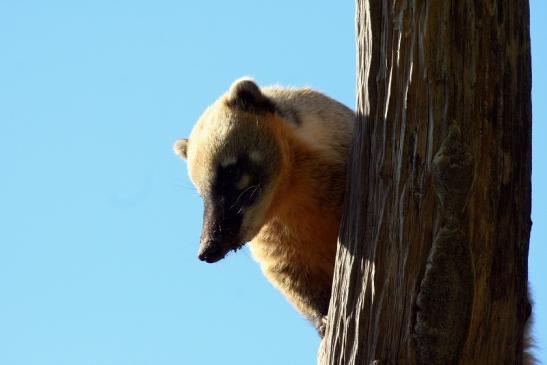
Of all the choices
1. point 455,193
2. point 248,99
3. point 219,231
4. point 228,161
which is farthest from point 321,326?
point 455,193

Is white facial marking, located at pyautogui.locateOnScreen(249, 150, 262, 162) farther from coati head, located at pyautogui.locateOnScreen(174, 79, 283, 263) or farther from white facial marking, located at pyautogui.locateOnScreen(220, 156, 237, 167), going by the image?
white facial marking, located at pyautogui.locateOnScreen(220, 156, 237, 167)

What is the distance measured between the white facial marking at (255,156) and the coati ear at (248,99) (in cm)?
43

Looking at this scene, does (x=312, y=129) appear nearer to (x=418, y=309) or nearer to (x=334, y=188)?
(x=334, y=188)

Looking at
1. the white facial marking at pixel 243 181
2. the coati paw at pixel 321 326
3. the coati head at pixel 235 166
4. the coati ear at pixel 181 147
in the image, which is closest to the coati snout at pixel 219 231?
the coati head at pixel 235 166

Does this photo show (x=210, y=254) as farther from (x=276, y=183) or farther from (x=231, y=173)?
(x=276, y=183)

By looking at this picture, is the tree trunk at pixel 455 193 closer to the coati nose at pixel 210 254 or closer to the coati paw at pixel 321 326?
the coati nose at pixel 210 254

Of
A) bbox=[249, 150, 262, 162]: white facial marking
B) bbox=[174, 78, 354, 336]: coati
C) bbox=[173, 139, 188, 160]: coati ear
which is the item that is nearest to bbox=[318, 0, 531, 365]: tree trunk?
bbox=[174, 78, 354, 336]: coati

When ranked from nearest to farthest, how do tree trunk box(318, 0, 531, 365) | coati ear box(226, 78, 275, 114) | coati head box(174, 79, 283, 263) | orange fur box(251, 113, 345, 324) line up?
tree trunk box(318, 0, 531, 365) → coati head box(174, 79, 283, 263) → orange fur box(251, 113, 345, 324) → coati ear box(226, 78, 275, 114)

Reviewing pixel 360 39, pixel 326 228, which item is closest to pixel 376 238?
pixel 360 39

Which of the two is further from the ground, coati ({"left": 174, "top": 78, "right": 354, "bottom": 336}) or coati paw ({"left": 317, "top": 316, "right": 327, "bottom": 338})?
coati ({"left": 174, "top": 78, "right": 354, "bottom": 336})

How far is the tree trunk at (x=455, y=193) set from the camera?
4457 millimetres

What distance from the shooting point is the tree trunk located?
175 inches

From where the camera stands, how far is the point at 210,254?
18.7 feet

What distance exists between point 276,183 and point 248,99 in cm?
77
